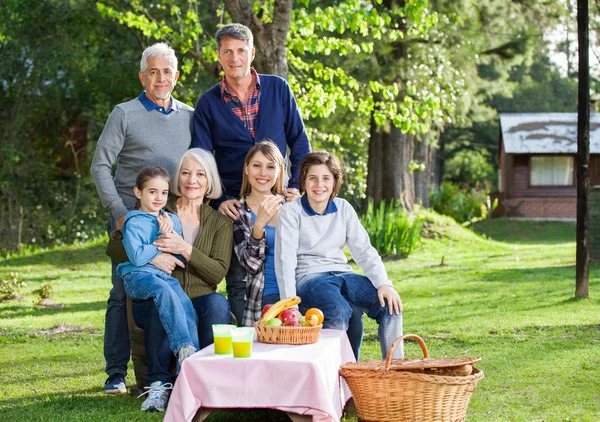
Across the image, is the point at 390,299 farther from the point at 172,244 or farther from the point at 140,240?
the point at 140,240

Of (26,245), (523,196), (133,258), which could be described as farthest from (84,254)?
(523,196)

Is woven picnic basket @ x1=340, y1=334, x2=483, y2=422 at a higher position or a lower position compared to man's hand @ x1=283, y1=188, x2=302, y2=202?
lower

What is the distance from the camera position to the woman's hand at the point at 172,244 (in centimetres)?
540

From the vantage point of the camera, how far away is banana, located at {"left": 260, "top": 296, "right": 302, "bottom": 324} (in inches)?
190

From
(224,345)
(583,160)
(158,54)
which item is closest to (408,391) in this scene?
(224,345)

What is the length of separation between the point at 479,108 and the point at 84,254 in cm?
1127

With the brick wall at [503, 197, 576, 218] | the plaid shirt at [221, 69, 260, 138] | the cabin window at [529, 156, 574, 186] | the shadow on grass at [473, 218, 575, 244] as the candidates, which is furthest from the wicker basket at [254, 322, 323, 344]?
the cabin window at [529, 156, 574, 186]

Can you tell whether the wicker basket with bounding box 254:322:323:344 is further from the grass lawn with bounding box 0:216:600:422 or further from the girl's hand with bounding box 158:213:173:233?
the girl's hand with bounding box 158:213:173:233

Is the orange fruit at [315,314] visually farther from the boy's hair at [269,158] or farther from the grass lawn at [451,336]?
the boy's hair at [269,158]

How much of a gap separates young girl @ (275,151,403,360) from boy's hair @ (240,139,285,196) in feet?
0.74

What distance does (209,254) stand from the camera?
5641mm

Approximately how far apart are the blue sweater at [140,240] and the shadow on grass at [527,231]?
1964 cm

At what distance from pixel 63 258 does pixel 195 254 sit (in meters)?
11.7

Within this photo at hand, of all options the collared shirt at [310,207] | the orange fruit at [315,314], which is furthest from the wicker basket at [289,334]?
the collared shirt at [310,207]
